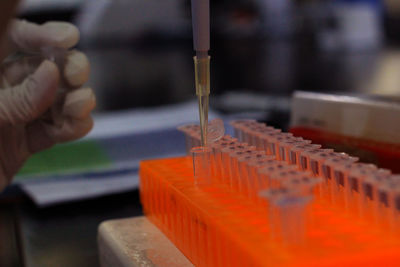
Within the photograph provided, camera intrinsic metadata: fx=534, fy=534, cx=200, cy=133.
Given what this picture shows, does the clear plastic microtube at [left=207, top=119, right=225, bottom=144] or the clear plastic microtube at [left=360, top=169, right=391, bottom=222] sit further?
the clear plastic microtube at [left=207, top=119, right=225, bottom=144]

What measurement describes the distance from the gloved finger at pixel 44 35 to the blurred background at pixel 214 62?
258mm

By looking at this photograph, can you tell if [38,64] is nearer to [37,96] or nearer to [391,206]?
[37,96]

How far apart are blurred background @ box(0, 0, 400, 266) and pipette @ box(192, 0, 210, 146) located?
185mm

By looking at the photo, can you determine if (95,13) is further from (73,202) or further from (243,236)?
Result: (243,236)

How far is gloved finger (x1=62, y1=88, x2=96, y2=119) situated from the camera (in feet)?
2.24

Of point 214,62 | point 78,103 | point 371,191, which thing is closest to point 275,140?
point 371,191

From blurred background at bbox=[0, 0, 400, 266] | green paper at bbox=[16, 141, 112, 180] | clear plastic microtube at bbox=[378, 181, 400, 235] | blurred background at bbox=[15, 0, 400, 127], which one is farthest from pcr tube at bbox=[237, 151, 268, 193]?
blurred background at bbox=[15, 0, 400, 127]

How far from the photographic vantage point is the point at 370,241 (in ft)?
1.13

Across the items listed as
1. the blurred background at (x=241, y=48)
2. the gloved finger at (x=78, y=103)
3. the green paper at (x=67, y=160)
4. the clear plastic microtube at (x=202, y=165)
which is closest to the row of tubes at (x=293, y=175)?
the clear plastic microtube at (x=202, y=165)

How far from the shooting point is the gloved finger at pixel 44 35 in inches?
25.8

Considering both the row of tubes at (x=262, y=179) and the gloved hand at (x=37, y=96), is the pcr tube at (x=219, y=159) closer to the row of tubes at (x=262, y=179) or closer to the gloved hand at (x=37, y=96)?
the row of tubes at (x=262, y=179)

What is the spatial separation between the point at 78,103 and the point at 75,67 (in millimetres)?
46

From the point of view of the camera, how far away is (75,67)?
673 millimetres

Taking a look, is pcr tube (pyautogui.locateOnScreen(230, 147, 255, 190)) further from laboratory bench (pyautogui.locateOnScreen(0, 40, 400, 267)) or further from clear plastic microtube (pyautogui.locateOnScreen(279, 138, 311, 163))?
laboratory bench (pyautogui.locateOnScreen(0, 40, 400, 267))
